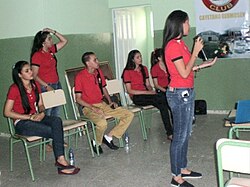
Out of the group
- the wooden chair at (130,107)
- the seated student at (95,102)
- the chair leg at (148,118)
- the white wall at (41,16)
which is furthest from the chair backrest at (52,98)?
the chair leg at (148,118)

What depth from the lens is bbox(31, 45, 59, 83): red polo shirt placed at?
4949mm

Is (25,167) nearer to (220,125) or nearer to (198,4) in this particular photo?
(220,125)

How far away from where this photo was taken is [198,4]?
21.3ft

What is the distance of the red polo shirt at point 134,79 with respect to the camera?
5.30 metres

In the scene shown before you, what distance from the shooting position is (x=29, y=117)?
4.05 metres

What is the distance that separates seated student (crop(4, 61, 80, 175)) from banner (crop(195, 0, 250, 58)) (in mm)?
3360

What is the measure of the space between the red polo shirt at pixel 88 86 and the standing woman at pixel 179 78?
1676 mm

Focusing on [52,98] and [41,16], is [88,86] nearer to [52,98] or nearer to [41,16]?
[52,98]

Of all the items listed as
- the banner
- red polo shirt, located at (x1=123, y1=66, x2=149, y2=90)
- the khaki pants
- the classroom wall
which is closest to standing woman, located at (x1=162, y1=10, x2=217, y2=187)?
the khaki pants

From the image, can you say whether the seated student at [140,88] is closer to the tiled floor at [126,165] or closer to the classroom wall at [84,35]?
the tiled floor at [126,165]

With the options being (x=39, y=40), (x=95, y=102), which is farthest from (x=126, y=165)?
(x=39, y=40)

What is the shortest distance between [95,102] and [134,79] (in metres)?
0.75

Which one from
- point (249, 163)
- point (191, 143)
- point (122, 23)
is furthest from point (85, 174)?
point (122, 23)

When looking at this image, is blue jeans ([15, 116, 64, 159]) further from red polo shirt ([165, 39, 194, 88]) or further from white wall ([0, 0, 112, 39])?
white wall ([0, 0, 112, 39])
